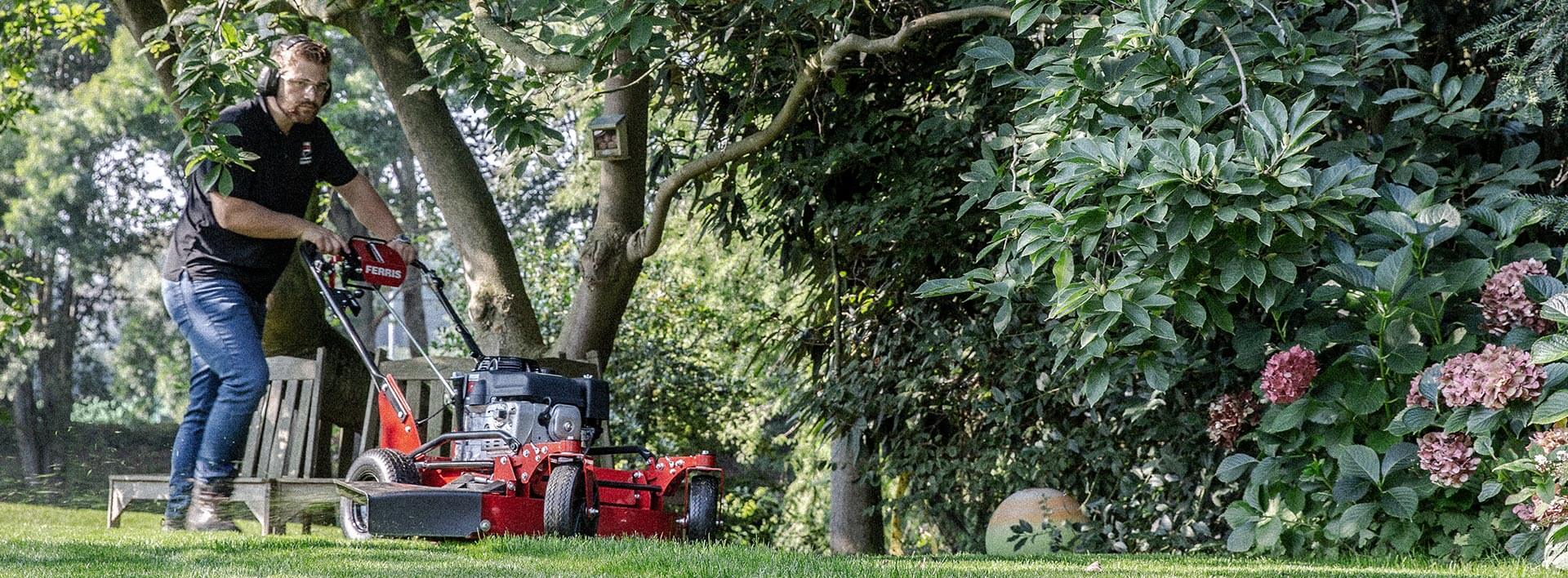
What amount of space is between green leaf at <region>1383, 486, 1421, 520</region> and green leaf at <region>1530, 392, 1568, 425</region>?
1.42 feet

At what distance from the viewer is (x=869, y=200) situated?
6.41 meters

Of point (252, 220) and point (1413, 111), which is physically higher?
point (1413, 111)

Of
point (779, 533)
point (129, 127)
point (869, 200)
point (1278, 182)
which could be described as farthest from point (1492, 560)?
point (129, 127)

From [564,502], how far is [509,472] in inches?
9.9

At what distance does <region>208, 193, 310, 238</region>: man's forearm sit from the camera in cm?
432

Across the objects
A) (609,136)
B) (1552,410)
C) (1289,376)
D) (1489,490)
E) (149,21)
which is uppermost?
(149,21)

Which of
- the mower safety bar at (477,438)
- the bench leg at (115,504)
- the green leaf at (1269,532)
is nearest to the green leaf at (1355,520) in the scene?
the green leaf at (1269,532)

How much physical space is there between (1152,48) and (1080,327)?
2.80 ft

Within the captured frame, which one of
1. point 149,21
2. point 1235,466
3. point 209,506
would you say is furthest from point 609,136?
point 1235,466

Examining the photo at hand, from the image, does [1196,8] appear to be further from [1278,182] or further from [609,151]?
[609,151]

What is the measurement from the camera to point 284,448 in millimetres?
5844

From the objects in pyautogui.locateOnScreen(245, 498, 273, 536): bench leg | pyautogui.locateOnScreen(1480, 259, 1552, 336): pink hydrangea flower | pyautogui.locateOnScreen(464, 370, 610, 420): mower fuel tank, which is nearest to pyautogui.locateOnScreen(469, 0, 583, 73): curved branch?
pyautogui.locateOnScreen(464, 370, 610, 420): mower fuel tank

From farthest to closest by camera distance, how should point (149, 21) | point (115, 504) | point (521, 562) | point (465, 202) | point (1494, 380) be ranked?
1. point (149, 21)
2. point (465, 202)
3. point (115, 504)
4. point (1494, 380)
5. point (521, 562)

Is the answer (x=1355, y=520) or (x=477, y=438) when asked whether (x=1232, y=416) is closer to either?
(x=1355, y=520)
